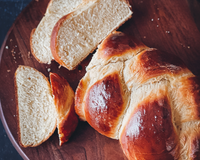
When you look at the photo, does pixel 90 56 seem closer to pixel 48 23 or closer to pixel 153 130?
pixel 48 23

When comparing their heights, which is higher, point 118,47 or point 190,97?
point 118,47

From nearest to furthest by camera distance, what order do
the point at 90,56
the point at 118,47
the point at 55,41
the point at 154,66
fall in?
the point at 154,66, the point at 118,47, the point at 55,41, the point at 90,56

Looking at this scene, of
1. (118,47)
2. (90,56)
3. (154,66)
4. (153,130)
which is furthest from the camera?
(90,56)

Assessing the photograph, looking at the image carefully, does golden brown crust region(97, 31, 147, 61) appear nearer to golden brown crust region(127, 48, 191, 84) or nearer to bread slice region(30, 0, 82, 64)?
golden brown crust region(127, 48, 191, 84)

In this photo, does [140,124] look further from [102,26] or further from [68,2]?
[68,2]

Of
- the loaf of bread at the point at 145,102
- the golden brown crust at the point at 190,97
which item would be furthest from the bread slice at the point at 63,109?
the golden brown crust at the point at 190,97

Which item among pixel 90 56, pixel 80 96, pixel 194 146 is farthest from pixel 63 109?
pixel 194 146

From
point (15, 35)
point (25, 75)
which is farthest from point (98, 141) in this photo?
point (15, 35)

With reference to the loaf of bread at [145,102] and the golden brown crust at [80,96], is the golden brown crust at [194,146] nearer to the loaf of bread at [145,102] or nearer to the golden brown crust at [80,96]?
the loaf of bread at [145,102]
